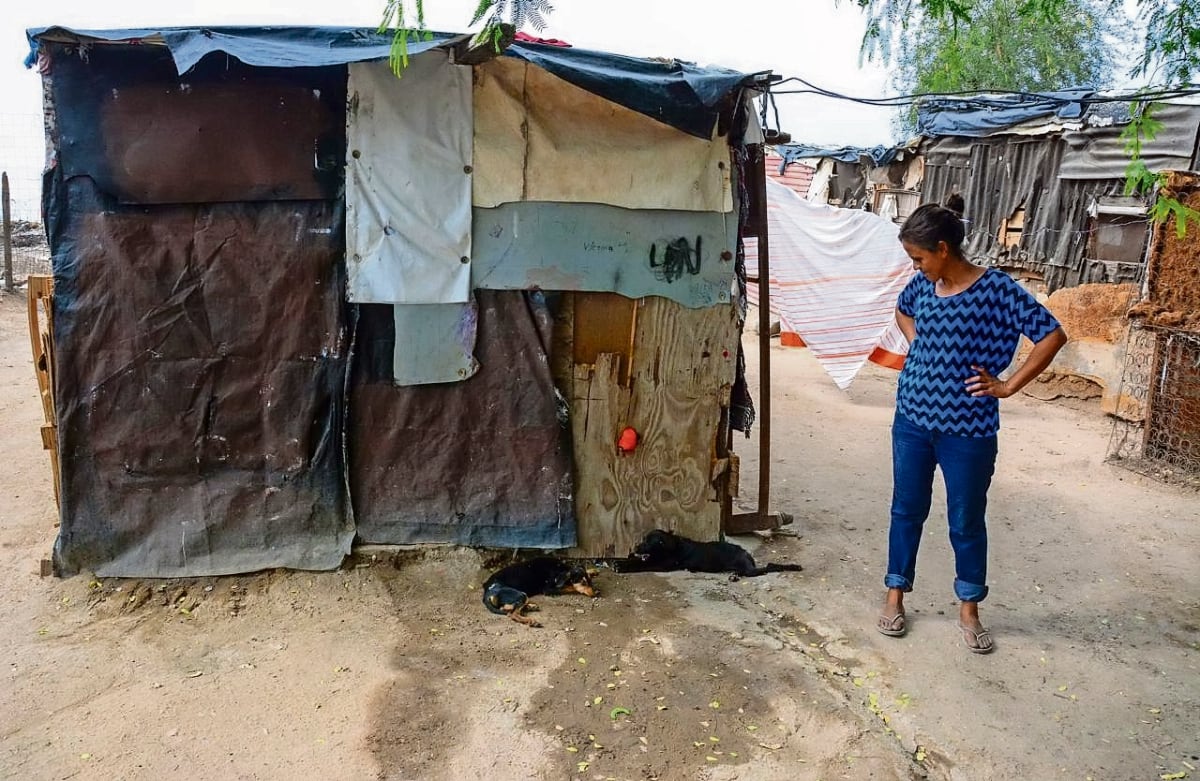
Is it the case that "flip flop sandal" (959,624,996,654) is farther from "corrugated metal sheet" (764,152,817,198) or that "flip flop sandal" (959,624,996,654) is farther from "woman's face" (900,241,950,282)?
"corrugated metal sheet" (764,152,817,198)

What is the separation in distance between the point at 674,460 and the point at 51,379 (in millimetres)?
2962

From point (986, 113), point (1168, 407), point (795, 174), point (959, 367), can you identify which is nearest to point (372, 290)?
point (959, 367)

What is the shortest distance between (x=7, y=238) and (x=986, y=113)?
12.6 m

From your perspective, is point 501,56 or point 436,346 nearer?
point 501,56

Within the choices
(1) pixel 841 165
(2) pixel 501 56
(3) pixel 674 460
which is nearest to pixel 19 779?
(3) pixel 674 460

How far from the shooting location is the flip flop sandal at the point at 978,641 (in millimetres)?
3721

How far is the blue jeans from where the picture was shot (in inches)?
138

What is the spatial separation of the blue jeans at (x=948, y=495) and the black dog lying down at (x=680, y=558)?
2.71 feet

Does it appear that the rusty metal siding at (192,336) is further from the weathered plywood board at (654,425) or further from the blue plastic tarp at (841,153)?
the blue plastic tarp at (841,153)

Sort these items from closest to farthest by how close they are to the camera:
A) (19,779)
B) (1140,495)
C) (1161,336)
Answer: (19,779)
(1140,495)
(1161,336)

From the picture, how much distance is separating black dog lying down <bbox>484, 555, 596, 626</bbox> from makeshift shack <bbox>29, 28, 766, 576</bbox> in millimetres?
143

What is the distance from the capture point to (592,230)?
13.3ft

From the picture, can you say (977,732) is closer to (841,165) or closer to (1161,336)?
(1161,336)

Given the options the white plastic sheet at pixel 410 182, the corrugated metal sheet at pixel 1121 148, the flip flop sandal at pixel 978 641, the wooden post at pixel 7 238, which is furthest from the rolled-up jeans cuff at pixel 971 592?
the wooden post at pixel 7 238
